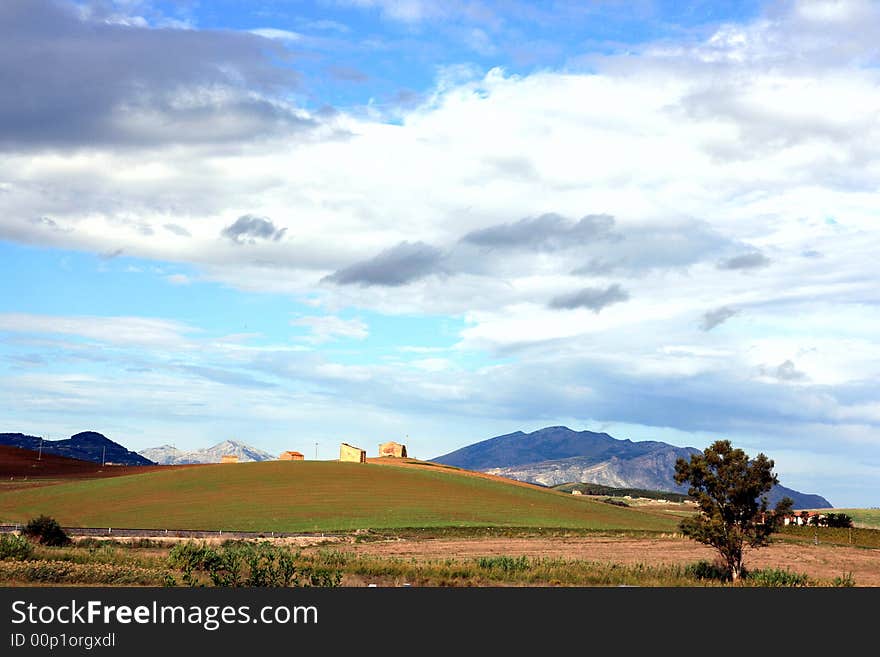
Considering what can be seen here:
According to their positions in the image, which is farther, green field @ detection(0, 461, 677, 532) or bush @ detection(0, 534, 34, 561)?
green field @ detection(0, 461, 677, 532)

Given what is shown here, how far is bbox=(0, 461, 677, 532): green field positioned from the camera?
9238 centimetres

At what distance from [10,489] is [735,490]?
4371 inches

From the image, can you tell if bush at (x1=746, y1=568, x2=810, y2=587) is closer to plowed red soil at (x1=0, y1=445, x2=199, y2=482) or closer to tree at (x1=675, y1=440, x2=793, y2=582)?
tree at (x1=675, y1=440, x2=793, y2=582)

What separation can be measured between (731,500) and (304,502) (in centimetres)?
6451

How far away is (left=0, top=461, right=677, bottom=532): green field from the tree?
41733 millimetres

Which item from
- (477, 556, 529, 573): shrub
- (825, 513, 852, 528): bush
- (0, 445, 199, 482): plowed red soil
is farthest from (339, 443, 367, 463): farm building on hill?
(477, 556, 529, 573): shrub

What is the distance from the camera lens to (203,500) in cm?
10744

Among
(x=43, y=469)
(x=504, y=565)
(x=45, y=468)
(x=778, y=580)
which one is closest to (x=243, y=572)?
(x=504, y=565)

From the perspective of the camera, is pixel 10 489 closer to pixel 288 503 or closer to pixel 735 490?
pixel 288 503

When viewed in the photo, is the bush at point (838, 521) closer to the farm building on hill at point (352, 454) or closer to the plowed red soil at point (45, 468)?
the farm building on hill at point (352, 454)

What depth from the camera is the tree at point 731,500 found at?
50.3m

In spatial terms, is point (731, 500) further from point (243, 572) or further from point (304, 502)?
point (304, 502)
